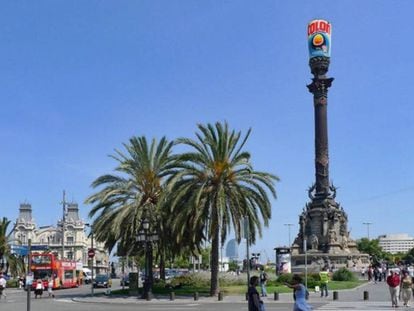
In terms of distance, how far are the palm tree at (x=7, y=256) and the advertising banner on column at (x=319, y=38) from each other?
42.0 m

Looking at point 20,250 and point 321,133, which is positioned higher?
point 321,133

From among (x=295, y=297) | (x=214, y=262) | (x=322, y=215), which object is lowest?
(x=214, y=262)

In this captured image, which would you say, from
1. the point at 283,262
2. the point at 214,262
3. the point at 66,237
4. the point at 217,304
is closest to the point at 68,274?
the point at 283,262

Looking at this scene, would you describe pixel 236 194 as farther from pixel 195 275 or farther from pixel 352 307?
pixel 195 275

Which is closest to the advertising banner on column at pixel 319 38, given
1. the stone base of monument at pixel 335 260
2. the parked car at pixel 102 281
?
the stone base of monument at pixel 335 260

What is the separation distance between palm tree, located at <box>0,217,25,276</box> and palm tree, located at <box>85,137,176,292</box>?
38.4m

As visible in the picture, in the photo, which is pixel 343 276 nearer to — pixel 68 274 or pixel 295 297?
pixel 68 274

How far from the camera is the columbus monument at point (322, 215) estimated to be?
69.8m

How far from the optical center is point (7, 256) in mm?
78750

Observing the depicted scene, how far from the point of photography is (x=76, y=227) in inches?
6368

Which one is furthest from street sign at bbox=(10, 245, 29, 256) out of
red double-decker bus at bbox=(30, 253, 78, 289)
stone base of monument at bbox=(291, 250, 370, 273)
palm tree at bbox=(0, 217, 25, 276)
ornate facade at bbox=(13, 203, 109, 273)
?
ornate facade at bbox=(13, 203, 109, 273)

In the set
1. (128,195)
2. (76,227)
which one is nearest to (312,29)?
(128,195)

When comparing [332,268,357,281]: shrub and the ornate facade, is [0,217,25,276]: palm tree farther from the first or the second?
the ornate facade

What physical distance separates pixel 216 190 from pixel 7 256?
50.8m
